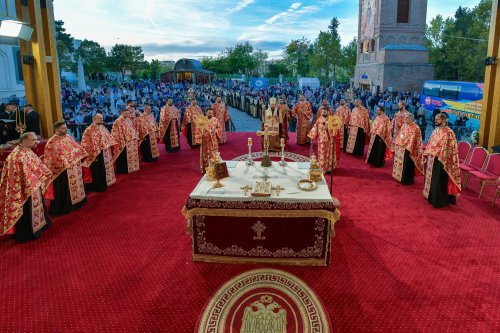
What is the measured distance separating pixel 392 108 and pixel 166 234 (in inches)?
806

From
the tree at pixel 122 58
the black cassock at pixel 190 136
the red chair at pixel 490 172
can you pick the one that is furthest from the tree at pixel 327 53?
the red chair at pixel 490 172

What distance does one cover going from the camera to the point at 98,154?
28.3 feet

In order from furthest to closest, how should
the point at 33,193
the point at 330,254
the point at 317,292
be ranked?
the point at 33,193 → the point at 330,254 → the point at 317,292

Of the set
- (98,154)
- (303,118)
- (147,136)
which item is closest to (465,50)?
(303,118)

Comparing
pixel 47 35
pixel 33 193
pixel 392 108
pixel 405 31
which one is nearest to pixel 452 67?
pixel 405 31

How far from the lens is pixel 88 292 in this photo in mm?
4738

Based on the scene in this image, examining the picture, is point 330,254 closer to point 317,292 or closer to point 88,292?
point 317,292

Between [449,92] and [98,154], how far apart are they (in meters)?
20.2

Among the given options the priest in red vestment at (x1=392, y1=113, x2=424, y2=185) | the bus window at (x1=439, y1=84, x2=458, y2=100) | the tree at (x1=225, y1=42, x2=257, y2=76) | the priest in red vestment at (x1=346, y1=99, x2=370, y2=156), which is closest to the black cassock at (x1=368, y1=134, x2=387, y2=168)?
the priest in red vestment at (x1=346, y1=99, x2=370, y2=156)

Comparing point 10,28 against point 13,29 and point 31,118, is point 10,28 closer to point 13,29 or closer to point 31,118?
point 13,29

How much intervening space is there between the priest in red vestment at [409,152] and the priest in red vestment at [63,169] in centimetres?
718

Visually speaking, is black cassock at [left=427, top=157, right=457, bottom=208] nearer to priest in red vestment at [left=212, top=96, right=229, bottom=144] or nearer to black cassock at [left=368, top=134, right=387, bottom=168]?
black cassock at [left=368, top=134, right=387, bottom=168]

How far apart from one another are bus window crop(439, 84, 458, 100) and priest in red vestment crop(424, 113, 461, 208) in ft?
51.0

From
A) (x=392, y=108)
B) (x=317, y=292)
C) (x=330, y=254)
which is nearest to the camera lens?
(x=317, y=292)
